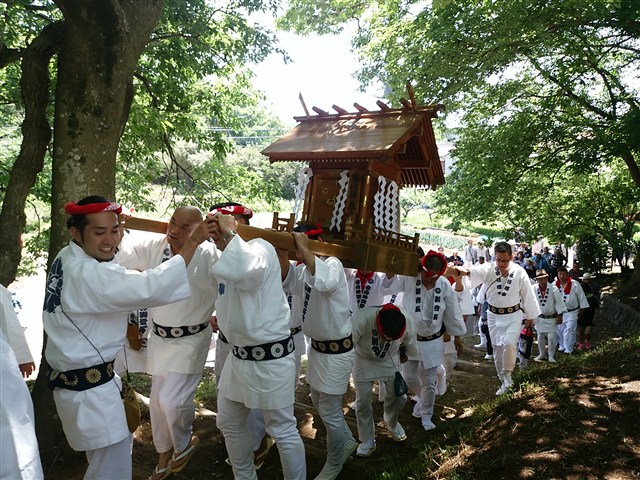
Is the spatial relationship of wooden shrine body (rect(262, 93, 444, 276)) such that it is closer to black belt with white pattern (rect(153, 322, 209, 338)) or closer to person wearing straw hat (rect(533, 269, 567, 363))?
black belt with white pattern (rect(153, 322, 209, 338))

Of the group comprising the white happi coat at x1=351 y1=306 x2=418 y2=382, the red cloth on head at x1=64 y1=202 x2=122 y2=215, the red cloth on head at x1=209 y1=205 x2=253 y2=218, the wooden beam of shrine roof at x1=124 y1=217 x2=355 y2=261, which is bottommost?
the white happi coat at x1=351 y1=306 x2=418 y2=382

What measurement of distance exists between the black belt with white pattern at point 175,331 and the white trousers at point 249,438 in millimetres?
673

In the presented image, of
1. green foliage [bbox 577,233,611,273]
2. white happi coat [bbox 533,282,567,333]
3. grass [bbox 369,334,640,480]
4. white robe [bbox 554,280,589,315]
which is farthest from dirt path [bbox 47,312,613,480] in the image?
green foliage [bbox 577,233,611,273]

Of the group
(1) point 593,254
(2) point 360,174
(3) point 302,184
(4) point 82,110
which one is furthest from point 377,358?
(1) point 593,254

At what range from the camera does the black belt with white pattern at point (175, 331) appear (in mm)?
3986

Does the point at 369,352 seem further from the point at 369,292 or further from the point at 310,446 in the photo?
the point at 369,292

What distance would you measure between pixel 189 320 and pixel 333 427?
1600 millimetres

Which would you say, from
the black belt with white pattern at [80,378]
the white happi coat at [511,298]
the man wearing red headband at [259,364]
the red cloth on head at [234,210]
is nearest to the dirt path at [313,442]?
the man wearing red headband at [259,364]

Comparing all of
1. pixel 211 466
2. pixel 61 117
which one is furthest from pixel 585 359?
pixel 61 117

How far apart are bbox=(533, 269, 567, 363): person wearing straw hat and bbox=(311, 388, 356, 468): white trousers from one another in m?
6.52

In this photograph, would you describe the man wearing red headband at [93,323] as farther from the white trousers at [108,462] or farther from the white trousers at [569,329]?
the white trousers at [569,329]

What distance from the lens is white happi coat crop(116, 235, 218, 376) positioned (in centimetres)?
391

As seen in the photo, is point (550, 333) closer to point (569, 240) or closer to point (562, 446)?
point (562, 446)

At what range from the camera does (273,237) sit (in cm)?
353
